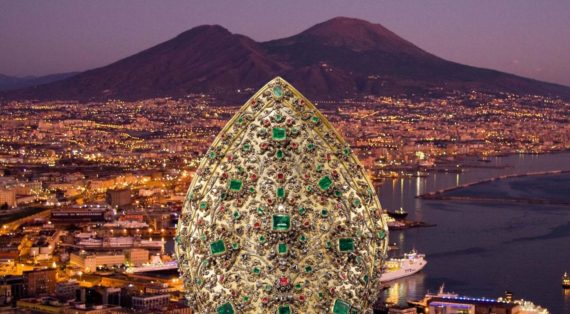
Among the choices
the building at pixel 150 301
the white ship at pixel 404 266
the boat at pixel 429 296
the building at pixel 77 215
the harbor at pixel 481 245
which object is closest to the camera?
the building at pixel 150 301

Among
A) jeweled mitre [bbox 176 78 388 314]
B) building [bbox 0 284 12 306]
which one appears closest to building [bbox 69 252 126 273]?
building [bbox 0 284 12 306]

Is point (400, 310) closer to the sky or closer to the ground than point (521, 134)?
closer to the ground

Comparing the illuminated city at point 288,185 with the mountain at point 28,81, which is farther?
the mountain at point 28,81

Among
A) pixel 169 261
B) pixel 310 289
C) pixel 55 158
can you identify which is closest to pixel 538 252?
pixel 169 261

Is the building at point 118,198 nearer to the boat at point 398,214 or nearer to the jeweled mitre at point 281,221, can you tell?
the boat at point 398,214

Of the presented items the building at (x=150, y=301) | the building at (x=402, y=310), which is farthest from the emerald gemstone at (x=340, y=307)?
the building at (x=150, y=301)

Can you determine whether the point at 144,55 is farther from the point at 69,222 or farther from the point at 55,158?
the point at 69,222

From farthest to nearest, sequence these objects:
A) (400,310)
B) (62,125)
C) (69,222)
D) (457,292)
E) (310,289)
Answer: (62,125), (69,222), (457,292), (400,310), (310,289)
